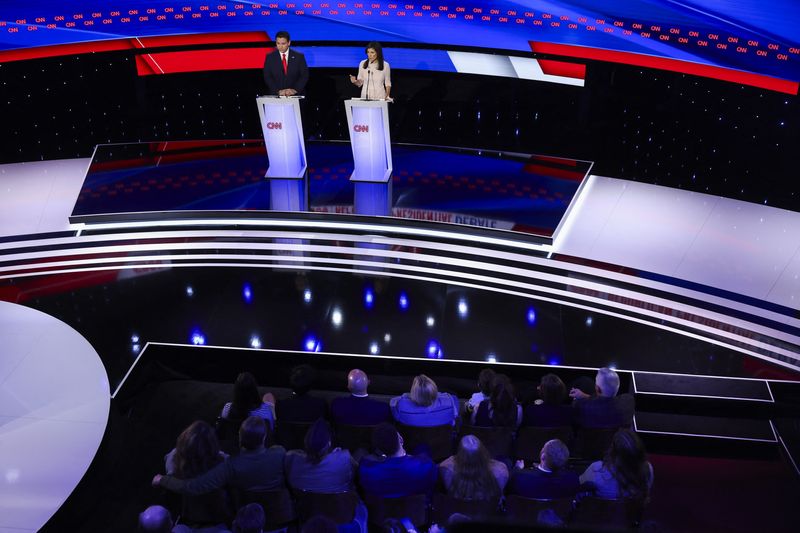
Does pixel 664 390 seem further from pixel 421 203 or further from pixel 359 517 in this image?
pixel 421 203

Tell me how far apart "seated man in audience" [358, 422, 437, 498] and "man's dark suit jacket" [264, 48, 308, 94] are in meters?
4.36

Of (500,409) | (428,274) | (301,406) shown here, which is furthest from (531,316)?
(301,406)

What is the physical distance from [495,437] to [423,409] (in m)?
0.35

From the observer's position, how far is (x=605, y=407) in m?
3.51

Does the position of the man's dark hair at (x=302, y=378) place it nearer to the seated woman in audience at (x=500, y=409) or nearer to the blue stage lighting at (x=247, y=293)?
the seated woman in audience at (x=500, y=409)

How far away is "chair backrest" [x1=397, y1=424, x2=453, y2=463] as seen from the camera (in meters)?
3.45

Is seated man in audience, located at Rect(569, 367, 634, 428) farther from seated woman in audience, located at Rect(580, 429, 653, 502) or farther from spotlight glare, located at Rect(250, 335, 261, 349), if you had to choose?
spotlight glare, located at Rect(250, 335, 261, 349)

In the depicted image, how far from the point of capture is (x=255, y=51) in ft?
27.1

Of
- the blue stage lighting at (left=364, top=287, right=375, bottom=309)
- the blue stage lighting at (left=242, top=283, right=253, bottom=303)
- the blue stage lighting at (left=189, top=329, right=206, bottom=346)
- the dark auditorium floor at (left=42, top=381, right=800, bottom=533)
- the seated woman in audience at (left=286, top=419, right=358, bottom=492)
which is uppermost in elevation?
the seated woman in audience at (left=286, top=419, right=358, bottom=492)

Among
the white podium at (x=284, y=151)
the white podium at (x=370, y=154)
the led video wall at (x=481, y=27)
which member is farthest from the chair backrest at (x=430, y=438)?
the led video wall at (x=481, y=27)

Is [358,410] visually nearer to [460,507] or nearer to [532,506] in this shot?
[460,507]

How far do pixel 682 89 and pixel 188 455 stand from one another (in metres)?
5.90

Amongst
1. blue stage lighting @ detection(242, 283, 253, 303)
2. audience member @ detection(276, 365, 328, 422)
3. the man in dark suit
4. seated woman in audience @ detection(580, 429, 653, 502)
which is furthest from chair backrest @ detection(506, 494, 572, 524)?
the man in dark suit

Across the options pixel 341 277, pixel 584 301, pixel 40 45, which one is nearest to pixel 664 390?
pixel 584 301
